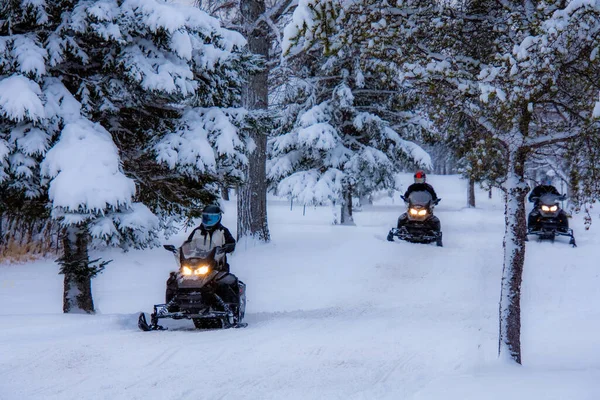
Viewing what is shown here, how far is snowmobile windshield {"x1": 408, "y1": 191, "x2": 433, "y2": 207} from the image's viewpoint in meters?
17.8

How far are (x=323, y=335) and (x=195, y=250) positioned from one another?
2.10 meters

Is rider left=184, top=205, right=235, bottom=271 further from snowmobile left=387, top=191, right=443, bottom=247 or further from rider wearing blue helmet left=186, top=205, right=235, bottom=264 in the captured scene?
snowmobile left=387, top=191, right=443, bottom=247

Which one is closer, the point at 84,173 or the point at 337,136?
the point at 84,173

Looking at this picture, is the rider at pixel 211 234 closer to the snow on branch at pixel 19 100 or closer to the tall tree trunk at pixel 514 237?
the snow on branch at pixel 19 100

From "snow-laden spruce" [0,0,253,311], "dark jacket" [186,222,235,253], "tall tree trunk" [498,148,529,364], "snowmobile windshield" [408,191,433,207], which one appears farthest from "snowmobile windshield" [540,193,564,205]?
"tall tree trunk" [498,148,529,364]

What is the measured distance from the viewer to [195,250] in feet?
27.8

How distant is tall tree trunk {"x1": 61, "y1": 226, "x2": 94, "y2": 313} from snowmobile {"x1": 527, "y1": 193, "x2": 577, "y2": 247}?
1378 centimetres

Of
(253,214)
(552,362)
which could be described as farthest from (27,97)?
(253,214)

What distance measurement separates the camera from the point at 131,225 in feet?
27.5

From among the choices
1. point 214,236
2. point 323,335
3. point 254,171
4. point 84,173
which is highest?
point 254,171

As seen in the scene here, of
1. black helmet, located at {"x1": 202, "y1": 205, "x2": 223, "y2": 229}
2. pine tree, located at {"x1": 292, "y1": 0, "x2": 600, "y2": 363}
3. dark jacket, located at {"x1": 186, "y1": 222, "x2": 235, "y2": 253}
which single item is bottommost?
dark jacket, located at {"x1": 186, "y1": 222, "x2": 235, "y2": 253}

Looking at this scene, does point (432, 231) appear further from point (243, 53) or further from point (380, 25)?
point (380, 25)

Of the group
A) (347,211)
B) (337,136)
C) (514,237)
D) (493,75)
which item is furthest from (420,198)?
(493,75)

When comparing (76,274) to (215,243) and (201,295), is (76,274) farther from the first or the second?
(201,295)
